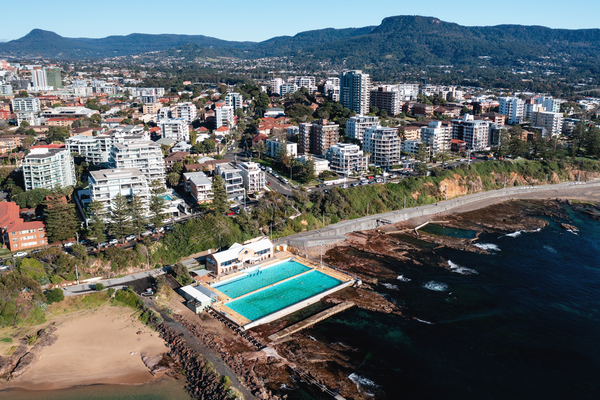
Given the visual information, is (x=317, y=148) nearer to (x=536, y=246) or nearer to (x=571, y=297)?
(x=536, y=246)

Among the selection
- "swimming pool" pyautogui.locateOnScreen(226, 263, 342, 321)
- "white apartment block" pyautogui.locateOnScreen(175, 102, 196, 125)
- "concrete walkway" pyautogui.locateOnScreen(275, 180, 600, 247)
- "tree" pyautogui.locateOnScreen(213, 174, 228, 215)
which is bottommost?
"swimming pool" pyautogui.locateOnScreen(226, 263, 342, 321)

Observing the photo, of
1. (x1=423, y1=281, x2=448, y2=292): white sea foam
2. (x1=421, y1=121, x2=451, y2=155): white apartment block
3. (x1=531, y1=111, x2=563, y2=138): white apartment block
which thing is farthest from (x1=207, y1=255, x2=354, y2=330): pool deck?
(x1=531, y1=111, x2=563, y2=138): white apartment block

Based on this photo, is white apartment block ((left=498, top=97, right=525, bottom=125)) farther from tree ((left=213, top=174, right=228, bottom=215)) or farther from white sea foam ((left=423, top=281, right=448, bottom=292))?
tree ((left=213, top=174, right=228, bottom=215))

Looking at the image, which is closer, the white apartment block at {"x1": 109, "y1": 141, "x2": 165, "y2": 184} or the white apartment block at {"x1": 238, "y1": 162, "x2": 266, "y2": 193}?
the white apartment block at {"x1": 109, "y1": 141, "x2": 165, "y2": 184}

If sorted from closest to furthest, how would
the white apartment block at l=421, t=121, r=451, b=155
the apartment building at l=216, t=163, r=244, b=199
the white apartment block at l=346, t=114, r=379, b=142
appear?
the apartment building at l=216, t=163, r=244, b=199
the white apartment block at l=421, t=121, r=451, b=155
the white apartment block at l=346, t=114, r=379, b=142

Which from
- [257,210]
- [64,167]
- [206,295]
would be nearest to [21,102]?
[64,167]
